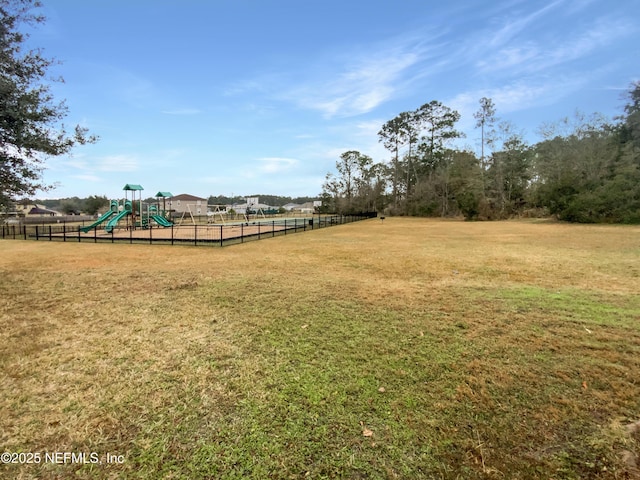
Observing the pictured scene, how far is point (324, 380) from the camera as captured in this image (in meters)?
2.82

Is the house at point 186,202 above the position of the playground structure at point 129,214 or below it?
above

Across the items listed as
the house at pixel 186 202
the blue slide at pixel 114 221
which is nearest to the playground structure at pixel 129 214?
the blue slide at pixel 114 221

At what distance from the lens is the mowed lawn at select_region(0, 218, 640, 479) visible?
194cm

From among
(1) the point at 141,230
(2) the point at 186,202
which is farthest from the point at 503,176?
(2) the point at 186,202

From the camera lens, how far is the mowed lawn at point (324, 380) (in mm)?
1942

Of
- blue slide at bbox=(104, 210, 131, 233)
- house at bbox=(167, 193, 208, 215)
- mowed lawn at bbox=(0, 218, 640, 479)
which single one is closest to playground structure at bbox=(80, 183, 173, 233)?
blue slide at bbox=(104, 210, 131, 233)

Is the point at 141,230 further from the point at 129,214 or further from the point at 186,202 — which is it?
the point at 186,202

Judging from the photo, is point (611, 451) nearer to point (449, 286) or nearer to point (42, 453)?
point (42, 453)

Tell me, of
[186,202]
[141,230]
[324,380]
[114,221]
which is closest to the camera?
[324,380]

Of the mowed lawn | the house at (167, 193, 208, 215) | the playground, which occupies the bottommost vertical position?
the mowed lawn

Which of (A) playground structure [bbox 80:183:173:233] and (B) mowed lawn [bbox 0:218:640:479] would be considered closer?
(B) mowed lawn [bbox 0:218:640:479]

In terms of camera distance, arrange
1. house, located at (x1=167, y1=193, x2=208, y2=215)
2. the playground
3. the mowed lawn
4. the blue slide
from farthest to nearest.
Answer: house, located at (x1=167, y1=193, x2=208, y2=215)
the blue slide
the playground
the mowed lawn

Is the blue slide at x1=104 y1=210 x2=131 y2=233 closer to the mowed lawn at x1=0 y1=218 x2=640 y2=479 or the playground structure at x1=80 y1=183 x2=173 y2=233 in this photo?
the playground structure at x1=80 y1=183 x2=173 y2=233

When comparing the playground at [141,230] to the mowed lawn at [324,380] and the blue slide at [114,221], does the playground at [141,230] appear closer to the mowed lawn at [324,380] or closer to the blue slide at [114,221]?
the blue slide at [114,221]
